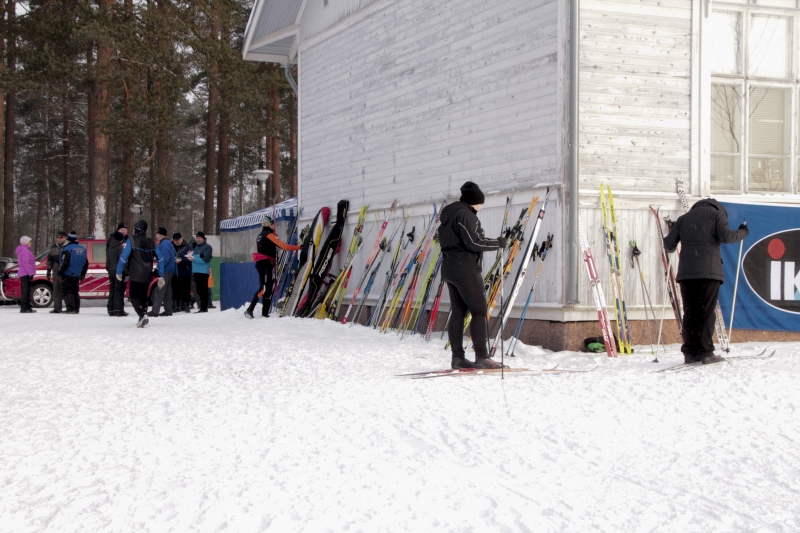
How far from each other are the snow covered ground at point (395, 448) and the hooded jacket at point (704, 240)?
86 centimetres

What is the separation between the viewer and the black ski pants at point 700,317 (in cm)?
768

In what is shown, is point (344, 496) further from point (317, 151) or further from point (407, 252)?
point (317, 151)

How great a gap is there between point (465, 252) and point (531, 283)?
246 centimetres

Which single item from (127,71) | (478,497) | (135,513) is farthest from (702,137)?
(127,71)

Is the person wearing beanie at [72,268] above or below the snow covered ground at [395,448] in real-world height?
above

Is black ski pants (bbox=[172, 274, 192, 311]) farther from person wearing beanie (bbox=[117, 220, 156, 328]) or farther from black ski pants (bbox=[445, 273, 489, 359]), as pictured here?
black ski pants (bbox=[445, 273, 489, 359])

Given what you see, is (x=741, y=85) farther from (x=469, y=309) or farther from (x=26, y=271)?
(x=26, y=271)

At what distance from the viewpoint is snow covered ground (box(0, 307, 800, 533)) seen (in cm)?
369

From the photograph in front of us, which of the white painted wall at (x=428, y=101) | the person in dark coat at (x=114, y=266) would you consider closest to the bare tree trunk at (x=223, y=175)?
the person in dark coat at (x=114, y=266)

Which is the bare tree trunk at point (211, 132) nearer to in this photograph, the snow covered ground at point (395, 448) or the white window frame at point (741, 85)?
the white window frame at point (741, 85)

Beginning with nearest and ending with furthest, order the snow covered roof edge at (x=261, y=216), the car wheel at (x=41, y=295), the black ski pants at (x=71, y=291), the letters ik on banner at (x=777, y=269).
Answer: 1. the letters ik on banner at (x=777, y=269)
2. the snow covered roof edge at (x=261, y=216)
3. the black ski pants at (x=71, y=291)
4. the car wheel at (x=41, y=295)

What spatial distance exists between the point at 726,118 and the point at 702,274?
314cm

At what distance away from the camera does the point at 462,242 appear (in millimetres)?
7539

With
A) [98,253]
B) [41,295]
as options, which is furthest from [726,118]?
[41,295]
